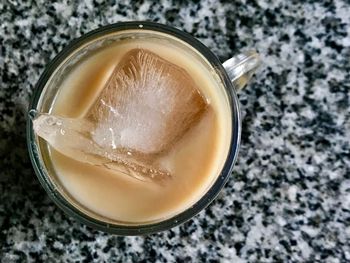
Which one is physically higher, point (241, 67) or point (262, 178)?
point (241, 67)

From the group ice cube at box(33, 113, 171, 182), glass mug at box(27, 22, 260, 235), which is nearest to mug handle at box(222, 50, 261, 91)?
glass mug at box(27, 22, 260, 235)

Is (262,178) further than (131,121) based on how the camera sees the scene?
Yes

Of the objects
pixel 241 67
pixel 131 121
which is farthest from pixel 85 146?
pixel 241 67

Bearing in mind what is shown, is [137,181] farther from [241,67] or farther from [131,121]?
[241,67]

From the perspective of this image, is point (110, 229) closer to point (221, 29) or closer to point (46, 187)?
point (46, 187)

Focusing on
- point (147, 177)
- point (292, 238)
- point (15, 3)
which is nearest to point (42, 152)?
point (147, 177)

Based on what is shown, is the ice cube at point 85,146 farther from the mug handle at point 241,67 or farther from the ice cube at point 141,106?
the mug handle at point 241,67

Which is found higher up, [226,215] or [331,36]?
[331,36]
